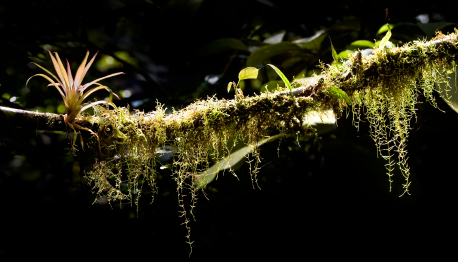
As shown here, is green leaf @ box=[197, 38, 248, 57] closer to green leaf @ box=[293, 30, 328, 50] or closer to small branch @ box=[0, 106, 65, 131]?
green leaf @ box=[293, 30, 328, 50]

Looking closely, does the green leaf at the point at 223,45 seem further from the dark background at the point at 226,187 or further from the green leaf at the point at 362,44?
the green leaf at the point at 362,44

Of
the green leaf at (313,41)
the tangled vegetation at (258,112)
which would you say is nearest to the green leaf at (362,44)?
the green leaf at (313,41)

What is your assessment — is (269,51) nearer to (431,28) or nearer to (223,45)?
(223,45)

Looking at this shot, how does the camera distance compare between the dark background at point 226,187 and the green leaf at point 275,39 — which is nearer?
the dark background at point 226,187

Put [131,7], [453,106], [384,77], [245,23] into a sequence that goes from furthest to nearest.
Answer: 1. [245,23]
2. [131,7]
3. [453,106]
4. [384,77]

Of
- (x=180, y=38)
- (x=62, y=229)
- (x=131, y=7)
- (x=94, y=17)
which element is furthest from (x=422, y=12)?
(x=62, y=229)

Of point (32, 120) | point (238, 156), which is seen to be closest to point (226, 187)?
point (238, 156)

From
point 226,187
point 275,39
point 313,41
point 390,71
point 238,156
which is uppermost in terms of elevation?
point 275,39

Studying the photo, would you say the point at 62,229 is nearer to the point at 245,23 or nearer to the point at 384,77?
the point at 384,77

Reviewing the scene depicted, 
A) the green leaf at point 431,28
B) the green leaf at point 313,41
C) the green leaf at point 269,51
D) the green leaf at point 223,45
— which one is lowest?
the green leaf at point 431,28
